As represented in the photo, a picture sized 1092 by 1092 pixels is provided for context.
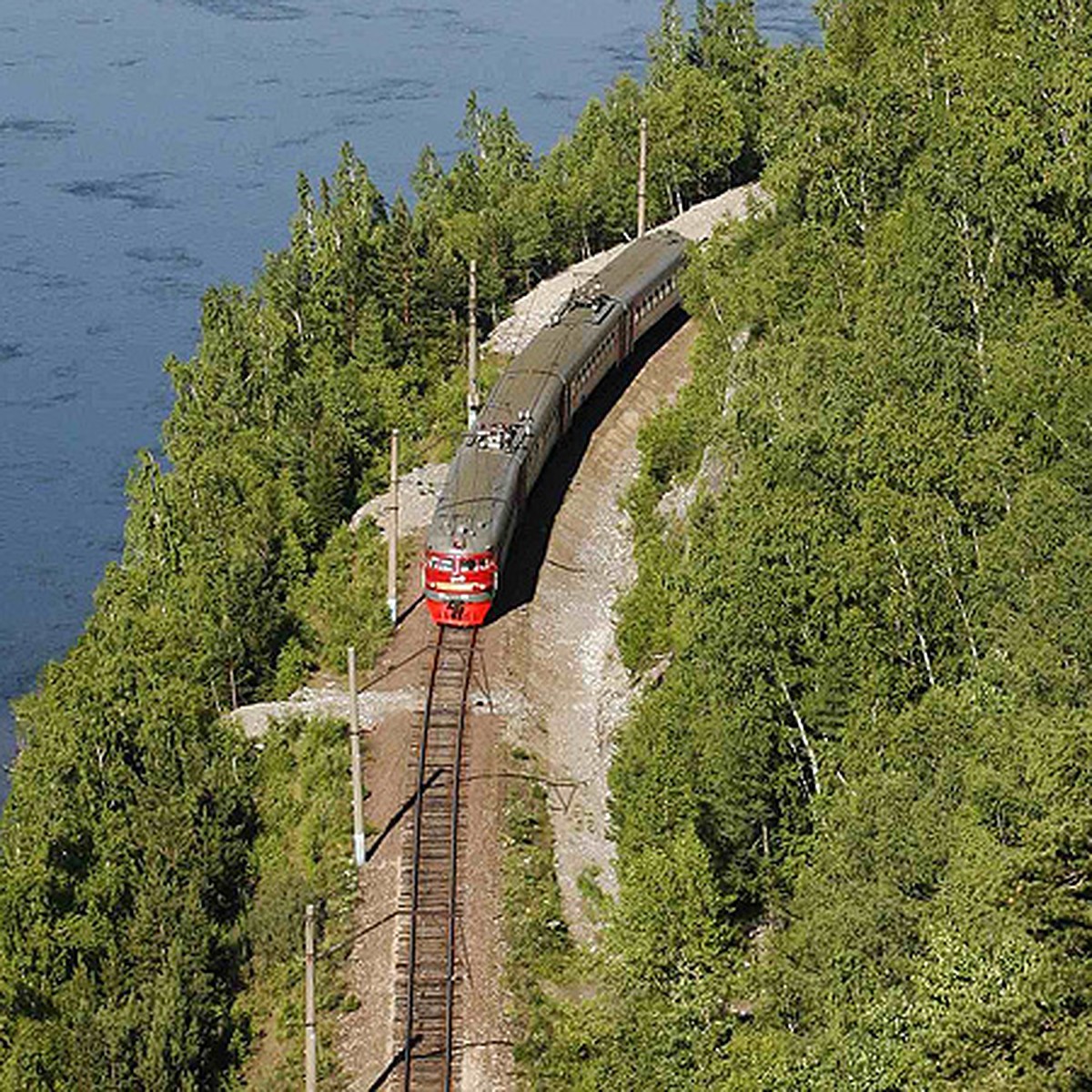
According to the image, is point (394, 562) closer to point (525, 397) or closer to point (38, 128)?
point (525, 397)

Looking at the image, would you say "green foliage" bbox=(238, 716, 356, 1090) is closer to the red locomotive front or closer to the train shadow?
the red locomotive front

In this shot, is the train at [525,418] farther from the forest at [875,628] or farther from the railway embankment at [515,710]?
the forest at [875,628]

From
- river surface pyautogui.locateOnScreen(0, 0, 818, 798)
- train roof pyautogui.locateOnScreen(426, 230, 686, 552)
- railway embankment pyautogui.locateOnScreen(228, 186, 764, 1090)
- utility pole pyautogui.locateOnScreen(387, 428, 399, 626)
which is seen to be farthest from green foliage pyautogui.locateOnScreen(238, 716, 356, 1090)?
river surface pyautogui.locateOnScreen(0, 0, 818, 798)

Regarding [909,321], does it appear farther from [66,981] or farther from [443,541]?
[66,981]

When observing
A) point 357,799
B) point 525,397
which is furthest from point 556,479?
point 357,799

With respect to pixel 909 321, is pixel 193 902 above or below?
below

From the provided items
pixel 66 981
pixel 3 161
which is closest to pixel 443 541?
pixel 66 981
